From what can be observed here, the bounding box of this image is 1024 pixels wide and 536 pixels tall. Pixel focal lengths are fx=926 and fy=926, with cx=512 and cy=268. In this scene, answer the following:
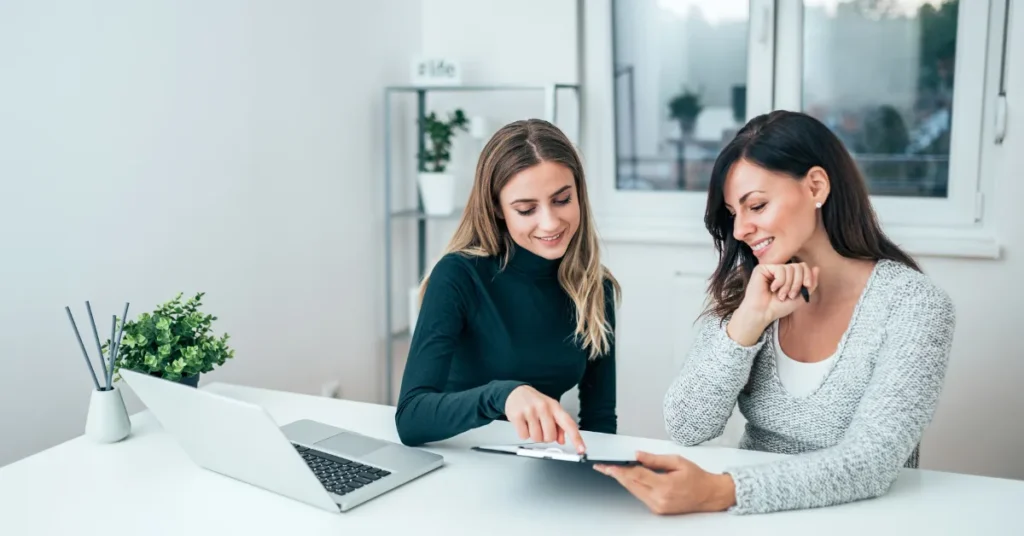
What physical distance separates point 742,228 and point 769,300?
15 centimetres

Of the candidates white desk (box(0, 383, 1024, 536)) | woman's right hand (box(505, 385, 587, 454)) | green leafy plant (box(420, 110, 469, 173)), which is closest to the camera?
white desk (box(0, 383, 1024, 536))

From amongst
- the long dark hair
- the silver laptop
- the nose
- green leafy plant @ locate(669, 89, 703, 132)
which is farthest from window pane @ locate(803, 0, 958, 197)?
the silver laptop

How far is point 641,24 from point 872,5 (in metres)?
0.73

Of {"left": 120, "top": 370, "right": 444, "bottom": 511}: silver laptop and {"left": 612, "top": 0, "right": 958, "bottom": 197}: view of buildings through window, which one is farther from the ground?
{"left": 612, "top": 0, "right": 958, "bottom": 197}: view of buildings through window

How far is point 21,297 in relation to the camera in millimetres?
1923

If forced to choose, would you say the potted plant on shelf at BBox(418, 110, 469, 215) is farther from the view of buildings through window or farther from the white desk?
the white desk

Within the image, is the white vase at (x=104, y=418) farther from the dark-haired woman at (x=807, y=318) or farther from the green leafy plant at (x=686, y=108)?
the green leafy plant at (x=686, y=108)

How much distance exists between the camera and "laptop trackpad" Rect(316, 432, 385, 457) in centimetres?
144

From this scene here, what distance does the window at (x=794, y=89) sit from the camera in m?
2.74

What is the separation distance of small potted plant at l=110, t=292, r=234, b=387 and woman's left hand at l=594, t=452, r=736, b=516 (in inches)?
32.4

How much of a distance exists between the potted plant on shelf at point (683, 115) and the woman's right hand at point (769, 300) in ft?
5.52

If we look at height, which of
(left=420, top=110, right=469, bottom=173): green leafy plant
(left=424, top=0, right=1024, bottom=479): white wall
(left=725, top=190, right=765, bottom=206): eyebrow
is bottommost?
(left=424, top=0, right=1024, bottom=479): white wall

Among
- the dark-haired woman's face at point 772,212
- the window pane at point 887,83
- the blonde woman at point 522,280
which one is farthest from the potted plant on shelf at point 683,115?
the dark-haired woman's face at point 772,212

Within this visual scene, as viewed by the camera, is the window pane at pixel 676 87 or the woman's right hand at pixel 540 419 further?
the window pane at pixel 676 87
